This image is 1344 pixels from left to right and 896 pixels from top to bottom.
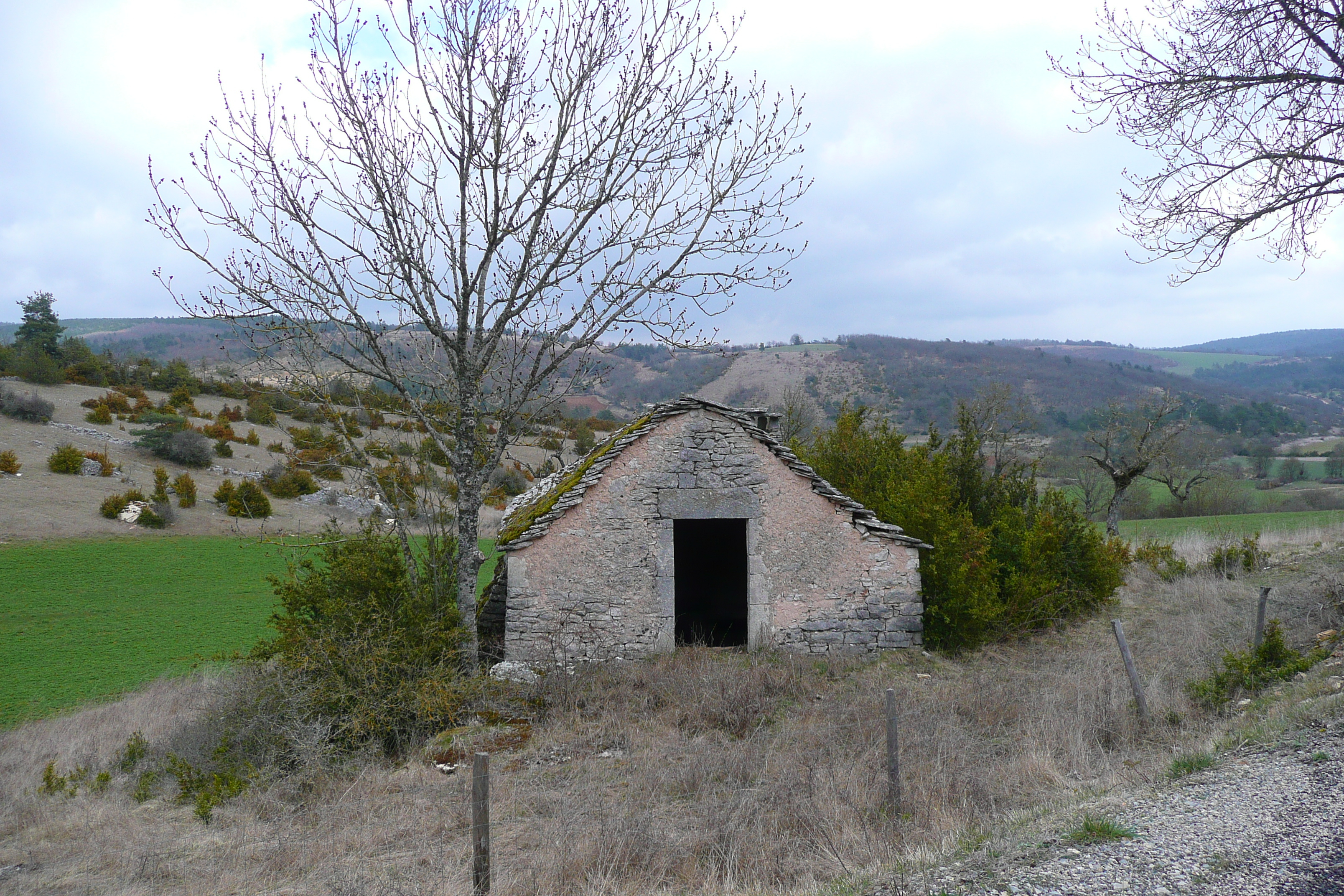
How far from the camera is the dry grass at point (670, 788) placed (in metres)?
4.75

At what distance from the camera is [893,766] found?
5.28m

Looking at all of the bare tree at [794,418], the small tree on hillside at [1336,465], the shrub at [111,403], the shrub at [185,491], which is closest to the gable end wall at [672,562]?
the bare tree at [794,418]

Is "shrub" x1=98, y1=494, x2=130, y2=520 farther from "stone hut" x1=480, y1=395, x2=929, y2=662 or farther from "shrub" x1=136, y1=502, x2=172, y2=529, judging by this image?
"stone hut" x1=480, y1=395, x2=929, y2=662

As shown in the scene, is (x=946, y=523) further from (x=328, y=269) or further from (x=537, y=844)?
(x=328, y=269)

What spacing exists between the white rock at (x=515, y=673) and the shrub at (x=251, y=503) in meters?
18.8

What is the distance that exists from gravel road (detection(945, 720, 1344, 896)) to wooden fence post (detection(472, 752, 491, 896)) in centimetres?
260

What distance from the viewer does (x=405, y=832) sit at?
18.2 ft

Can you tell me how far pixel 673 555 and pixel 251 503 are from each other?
67.2ft

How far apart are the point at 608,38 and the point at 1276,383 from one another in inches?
4582

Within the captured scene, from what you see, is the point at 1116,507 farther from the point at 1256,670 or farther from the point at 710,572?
the point at 1256,670

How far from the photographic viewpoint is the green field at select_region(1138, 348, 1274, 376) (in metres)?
104

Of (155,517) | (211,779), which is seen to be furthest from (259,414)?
(211,779)

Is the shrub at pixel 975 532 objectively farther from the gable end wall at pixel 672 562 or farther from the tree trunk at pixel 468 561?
the tree trunk at pixel 468 561

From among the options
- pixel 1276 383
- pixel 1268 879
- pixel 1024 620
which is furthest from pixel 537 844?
pixel 1276 383
